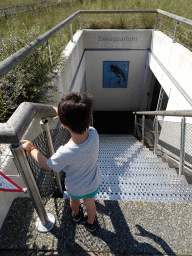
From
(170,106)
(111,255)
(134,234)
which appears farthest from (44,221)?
(170,106)

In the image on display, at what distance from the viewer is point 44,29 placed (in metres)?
4.58

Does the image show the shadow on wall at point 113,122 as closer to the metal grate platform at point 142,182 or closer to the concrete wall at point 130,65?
the concrete wall at point 130,65

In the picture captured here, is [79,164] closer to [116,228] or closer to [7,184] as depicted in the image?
[7,184]

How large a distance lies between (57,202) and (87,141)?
3.17ft

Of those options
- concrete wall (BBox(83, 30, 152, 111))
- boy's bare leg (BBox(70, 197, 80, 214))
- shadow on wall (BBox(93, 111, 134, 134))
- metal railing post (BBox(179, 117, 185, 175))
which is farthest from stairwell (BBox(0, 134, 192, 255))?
concrete wall (BBox(83, 30, 152, 111))

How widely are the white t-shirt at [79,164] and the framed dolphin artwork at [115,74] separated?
7.88 meters

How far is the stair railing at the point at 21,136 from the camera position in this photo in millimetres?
978

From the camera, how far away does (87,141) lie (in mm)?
1393

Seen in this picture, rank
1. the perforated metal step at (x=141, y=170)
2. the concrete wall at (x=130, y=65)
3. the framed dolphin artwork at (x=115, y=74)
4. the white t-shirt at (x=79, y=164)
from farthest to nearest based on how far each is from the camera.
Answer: the framed dolphin artwork at (x=115, y=74) < the concrete wall at (x=130, y=65) < the perforated metal step at (x=141, y=170) < the white t-shirt at (x=79, y=164)

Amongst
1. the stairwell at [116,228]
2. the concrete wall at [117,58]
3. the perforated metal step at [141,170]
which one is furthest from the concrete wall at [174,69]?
the stairwell at [116,228]

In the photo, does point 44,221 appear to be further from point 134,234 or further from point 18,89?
point 18,89

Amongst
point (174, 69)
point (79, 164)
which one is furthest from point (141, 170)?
point (174, 69)

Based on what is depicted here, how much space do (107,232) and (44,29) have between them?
4.68 metres

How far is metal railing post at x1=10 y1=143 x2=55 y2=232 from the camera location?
3.75 ft
